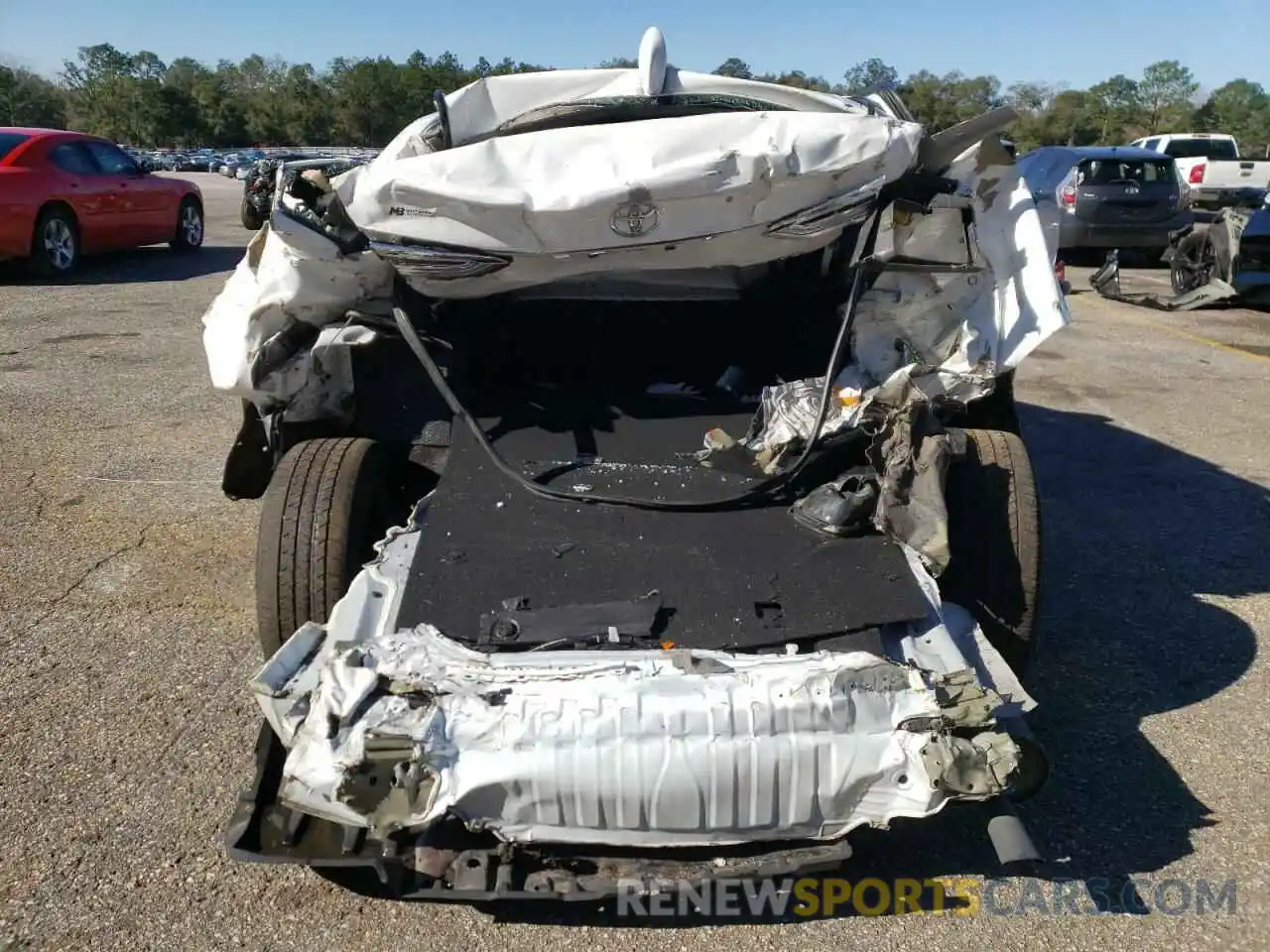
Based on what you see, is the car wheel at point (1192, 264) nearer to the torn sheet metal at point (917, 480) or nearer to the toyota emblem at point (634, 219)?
the torn sheet metal at point (917, 480)

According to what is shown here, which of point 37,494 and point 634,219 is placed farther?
point 37,494

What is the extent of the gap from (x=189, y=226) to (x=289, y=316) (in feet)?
37.5

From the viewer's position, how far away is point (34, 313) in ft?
29.9

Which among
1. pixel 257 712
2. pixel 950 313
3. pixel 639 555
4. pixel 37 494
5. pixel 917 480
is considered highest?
pixel 950 313

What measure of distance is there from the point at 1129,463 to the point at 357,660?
4.74 meters

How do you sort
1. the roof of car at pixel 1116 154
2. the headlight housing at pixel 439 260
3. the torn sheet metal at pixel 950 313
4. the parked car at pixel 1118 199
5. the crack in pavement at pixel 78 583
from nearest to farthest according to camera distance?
the headlight housing at pixel 439 260 → the torn sheet metal at pixel 950 313 → the crack in pavement at pixel 78 583 → the parked car at pixel 1118 199 → the roof of car at pixel 1116 154

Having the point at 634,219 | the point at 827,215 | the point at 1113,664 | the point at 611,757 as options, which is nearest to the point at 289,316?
the point at 634,219

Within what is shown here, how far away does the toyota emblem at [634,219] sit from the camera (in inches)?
118

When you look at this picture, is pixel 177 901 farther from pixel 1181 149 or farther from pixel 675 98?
pixel 1181 149

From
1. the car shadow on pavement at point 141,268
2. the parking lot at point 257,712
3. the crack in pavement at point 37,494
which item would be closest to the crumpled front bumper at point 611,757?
the parking lot at point 257,712

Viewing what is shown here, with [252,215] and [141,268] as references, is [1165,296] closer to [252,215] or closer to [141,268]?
[252,215]

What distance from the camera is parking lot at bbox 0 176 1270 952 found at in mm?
2342

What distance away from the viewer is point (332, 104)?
2793 inches

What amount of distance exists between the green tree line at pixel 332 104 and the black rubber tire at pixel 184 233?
122 feet
